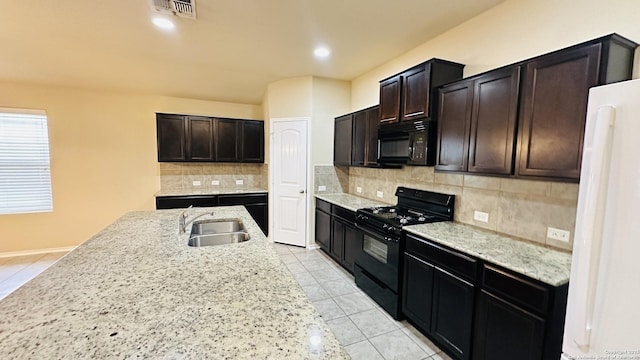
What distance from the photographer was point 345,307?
9.22 ft

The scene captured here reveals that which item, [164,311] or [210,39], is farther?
[210,39]

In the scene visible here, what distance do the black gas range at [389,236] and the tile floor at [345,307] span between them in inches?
6.5

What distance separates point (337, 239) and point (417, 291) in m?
1.64

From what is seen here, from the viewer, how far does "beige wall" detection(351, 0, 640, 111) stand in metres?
1.65

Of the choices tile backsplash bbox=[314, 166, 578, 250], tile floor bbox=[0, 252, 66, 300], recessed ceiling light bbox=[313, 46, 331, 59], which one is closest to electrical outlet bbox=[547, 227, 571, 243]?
tile backsplash bbox=[314, 166, 578, 250]

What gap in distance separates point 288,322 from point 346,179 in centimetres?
375

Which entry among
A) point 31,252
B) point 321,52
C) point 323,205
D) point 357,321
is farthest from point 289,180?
point 31,252

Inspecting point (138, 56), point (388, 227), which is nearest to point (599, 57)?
point (388, 227)

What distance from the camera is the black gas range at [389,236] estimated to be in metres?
2.52

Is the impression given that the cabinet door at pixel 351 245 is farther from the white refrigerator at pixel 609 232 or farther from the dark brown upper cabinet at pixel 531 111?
the white refrigerator at pixel 609 232

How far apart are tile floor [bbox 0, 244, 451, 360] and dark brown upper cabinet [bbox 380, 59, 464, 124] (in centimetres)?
201

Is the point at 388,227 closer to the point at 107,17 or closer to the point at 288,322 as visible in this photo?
the point at 288,322

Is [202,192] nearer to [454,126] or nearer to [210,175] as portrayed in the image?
[210,175]

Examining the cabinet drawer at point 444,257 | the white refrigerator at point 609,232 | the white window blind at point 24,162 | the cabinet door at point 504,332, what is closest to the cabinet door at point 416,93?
the cabinet drawer at point 444,257
